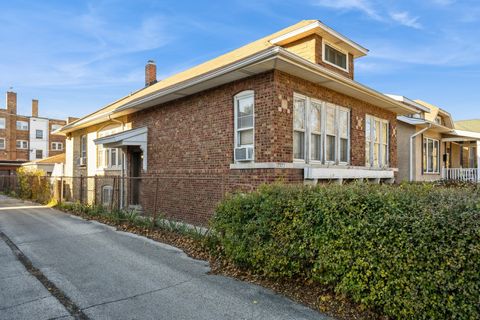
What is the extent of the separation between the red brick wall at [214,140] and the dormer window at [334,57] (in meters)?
1.67

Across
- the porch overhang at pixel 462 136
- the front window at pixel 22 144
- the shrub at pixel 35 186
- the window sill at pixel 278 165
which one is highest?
the front window at pixel 22 144

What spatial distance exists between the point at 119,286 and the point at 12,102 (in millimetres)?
51096

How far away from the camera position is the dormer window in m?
11.7

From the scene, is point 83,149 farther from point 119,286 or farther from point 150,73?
point 119,286

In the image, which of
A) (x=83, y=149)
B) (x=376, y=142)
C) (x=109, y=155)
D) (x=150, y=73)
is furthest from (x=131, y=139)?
(x=376, y=142)

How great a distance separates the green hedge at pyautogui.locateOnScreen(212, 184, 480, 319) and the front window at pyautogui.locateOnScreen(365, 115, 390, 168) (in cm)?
Answer: 826

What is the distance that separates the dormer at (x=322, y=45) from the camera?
11.0 m

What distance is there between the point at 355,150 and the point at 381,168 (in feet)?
7.15

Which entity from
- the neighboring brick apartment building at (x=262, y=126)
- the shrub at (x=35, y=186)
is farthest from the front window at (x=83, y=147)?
the neighboring brick apartment building at (x=262, y=126)

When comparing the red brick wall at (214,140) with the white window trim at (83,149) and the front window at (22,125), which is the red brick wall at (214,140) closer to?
the white window trim at (83,149)

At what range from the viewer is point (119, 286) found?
5.11 m

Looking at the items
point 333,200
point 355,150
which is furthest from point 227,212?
point 355,150

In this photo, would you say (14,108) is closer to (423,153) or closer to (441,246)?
(423,153)

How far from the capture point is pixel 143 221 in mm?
9828
